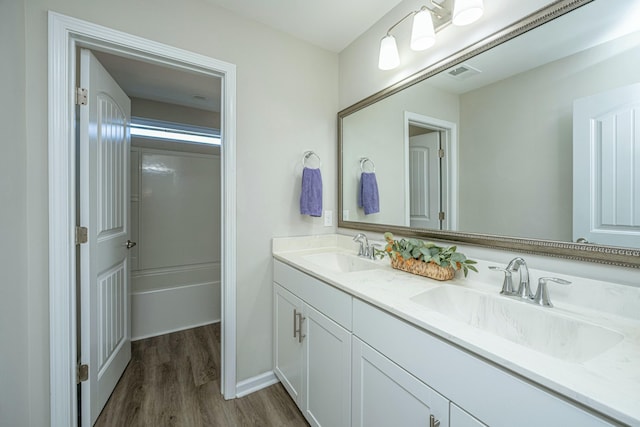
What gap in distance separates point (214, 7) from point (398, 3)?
3.63ft

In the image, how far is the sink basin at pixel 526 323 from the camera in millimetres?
778

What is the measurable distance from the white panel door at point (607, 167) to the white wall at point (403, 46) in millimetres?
456

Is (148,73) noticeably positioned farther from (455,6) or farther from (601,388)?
(601,388)

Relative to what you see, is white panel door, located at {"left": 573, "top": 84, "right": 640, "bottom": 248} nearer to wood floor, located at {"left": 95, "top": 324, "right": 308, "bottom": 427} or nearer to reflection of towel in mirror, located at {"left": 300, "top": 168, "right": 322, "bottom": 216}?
reflection of towel in mirror, located at {"left": 300, "top": 168, "right": 322, "bottom": 216}

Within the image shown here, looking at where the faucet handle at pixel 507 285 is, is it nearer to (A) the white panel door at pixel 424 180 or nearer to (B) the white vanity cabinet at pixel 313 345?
(A) the white panel door at pixel 424 180

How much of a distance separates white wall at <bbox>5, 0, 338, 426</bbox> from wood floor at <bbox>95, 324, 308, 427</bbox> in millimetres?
205

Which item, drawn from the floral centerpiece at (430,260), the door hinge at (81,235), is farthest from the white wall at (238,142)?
the floral centerpiece at (430,260)

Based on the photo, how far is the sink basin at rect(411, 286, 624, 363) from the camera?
78 centimetres

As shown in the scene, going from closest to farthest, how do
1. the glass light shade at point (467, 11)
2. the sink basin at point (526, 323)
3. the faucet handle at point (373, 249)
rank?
the sink basin at point (526, 323), the glass light shade at point (467, 11), the faucet handle at point (373, 249)

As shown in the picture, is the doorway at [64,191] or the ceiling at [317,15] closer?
the doorway at [64,191]

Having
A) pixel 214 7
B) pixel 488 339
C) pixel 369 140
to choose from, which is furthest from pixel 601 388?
pixel 214 7


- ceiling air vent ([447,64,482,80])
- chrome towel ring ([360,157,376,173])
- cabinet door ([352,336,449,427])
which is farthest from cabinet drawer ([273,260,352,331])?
ceiling air vent ([447,64,482,80])

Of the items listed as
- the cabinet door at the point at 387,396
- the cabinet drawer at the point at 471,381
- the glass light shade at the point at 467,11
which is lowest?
the cabinet door at the point at 387,396

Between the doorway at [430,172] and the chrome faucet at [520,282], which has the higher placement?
the doorway at [430,172]
